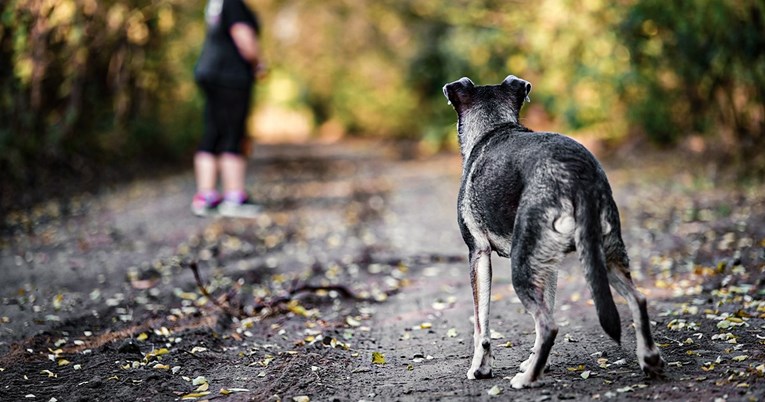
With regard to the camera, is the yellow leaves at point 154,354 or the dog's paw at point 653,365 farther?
the yellow leaves at point 154,354

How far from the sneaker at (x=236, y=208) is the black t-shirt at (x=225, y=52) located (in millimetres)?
1395

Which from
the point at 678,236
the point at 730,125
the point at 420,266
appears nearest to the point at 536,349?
the point at 420,266

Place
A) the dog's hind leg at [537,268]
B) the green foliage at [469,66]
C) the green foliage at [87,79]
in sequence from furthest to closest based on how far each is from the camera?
the green foliage at [469,66] < the green foliage at [87,79] < the dog's hind leg at [537,268]

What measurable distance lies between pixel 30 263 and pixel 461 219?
480cm

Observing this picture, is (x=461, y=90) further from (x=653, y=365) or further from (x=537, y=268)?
(x=653, y=365)

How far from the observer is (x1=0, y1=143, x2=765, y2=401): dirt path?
4.11m

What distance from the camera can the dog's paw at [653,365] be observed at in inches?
148

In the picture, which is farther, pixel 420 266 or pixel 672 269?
pixel 420 266

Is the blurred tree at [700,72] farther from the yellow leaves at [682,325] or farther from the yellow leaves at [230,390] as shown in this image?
the yellow leaves at [230,390]

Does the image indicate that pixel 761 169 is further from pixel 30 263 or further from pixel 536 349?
pixel 30 263

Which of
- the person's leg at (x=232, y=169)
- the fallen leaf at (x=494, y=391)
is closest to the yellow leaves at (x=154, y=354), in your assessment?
the fallen leaf at (x=494, y=391)

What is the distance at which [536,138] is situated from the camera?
4000 millimetres

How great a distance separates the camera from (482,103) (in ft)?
15.1

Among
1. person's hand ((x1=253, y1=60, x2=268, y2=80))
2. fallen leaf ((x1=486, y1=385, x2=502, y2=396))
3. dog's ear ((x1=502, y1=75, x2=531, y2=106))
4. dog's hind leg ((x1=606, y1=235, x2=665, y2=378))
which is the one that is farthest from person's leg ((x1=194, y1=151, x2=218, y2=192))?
dog's hind leg ((x1=606, y1=235, x2=665, y2=378))
